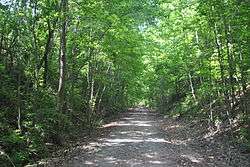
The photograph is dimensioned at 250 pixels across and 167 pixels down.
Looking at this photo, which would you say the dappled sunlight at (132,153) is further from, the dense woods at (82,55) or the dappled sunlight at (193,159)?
the dense woods at (82,55)

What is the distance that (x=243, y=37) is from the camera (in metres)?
14.1

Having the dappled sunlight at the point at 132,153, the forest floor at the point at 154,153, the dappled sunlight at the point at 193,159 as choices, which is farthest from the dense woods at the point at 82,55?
the dappled sunlight at the point at 193,159

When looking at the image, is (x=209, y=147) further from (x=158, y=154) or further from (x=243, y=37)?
(x=243, y=37)

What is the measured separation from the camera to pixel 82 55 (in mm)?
25234

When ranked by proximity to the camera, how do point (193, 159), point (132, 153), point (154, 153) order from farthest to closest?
point (154, 153)
point (132, 153)
point (193, 159)

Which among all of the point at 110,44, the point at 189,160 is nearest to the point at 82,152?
the point at 189,160

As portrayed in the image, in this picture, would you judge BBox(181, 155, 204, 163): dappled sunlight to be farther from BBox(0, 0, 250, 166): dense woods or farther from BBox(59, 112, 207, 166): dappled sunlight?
BBox(0, 0, 250, 166): dense woods

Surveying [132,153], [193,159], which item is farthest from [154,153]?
[193,159]

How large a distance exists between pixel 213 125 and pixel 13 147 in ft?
36.5

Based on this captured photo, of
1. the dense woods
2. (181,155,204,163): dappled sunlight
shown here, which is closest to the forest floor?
(181,155,204,163): dappled sunlight

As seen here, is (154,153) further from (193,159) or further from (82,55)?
(82,55)

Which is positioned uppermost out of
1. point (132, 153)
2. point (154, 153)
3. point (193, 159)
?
point (132, 153)

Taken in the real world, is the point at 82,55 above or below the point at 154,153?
above

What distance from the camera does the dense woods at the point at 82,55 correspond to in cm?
1475
